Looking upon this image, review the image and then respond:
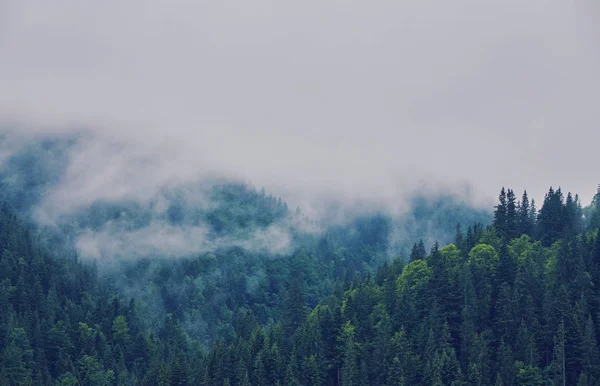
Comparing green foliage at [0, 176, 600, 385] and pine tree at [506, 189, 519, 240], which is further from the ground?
pine tree at [506, 189, 519, 240]

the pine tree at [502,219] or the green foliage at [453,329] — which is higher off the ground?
the pine tree at [502,219]

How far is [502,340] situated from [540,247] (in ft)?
89.5

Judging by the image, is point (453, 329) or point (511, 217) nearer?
point (453, 329)

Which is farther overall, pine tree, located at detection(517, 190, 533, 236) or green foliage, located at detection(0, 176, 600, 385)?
pine tree, located at detection(517, 190, 533, 236)

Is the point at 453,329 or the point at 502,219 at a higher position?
the point at 502,219

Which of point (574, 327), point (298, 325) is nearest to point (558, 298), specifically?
point (574, 327)

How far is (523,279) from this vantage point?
16438 centimetres

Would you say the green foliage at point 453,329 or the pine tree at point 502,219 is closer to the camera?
the green foliage at point 453,329

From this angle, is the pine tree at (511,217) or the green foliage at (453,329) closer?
the green foliage at (453,329)

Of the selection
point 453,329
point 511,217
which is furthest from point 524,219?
point 453,329

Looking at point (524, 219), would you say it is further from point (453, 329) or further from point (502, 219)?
point (453, 329)

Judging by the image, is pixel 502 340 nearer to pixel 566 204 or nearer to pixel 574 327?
pixel 574 327

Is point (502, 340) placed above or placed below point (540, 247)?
below

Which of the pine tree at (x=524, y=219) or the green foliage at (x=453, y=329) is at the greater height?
the pine tree at (x=524, y=219)
